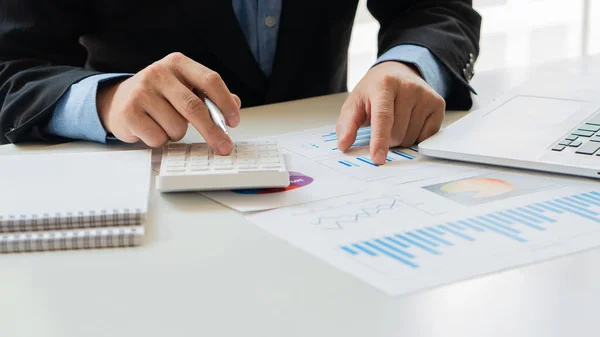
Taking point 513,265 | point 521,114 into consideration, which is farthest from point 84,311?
point 521,114

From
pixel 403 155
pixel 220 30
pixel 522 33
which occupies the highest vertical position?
pixel 220 30

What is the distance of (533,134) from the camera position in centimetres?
83

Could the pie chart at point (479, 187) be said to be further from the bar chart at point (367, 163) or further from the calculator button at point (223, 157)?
the calculator button at point (223, 157)

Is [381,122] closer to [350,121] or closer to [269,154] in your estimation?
[350,121]

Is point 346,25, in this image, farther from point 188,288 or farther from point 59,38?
point 188,288

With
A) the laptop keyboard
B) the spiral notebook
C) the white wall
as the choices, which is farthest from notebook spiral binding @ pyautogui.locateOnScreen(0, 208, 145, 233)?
the white wall

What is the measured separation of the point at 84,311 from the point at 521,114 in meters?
0.62

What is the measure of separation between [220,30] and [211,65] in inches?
2.8

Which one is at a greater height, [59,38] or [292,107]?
[59,38]

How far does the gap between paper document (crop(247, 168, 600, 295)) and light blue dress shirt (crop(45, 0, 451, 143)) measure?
1.09ft

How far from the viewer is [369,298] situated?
1.63 ft

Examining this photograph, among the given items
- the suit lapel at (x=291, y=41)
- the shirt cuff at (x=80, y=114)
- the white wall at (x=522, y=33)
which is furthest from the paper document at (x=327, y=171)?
the white wall at (x=522, y=33)

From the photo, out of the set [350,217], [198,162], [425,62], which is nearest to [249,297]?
[350,217]

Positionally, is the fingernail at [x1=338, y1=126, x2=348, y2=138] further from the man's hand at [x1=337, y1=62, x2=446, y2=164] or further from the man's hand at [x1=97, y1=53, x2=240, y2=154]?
the man's hand at [x1=97, y1=53, x2=240, y2=154]
